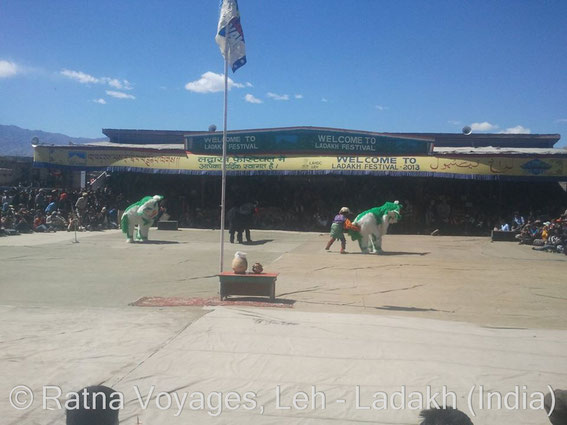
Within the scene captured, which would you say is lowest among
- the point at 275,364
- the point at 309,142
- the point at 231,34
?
the point at 275,364

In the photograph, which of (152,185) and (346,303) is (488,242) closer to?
(346,303)

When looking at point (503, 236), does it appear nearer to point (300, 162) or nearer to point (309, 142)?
point (300, 162)

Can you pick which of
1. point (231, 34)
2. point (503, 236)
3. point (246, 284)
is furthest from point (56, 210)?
point (503, 236)

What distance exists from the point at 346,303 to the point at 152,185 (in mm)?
21742

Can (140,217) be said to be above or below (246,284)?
above

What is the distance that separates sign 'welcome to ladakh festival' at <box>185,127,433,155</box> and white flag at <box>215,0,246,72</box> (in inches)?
668

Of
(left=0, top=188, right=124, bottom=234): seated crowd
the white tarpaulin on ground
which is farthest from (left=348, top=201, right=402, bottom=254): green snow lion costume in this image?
(left=0, top=188, right=124, bottom=234): seated crowd

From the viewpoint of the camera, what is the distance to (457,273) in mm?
12516

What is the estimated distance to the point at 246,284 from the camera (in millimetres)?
8742

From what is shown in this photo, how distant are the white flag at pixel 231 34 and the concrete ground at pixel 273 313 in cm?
423

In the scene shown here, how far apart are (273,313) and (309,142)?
768 inches

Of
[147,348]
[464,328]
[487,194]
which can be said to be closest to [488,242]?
[487,194]

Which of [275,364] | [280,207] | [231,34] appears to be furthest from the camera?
[280,207]

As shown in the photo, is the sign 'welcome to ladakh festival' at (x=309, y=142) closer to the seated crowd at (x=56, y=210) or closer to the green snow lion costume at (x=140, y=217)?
the seated crowd at (x=56, y=210)
